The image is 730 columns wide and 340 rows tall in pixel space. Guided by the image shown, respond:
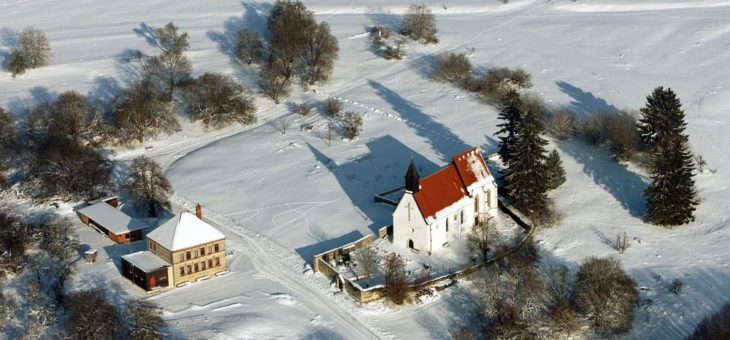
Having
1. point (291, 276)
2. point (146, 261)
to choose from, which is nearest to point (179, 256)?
point (146, 261)

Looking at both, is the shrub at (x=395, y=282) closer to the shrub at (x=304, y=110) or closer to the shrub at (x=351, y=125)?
the shrub at (x=351, y=125)

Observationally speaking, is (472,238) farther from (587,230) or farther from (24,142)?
(24,142)

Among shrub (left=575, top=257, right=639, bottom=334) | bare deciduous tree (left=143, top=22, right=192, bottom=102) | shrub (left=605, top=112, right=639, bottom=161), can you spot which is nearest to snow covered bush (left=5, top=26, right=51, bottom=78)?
bare deciduous tree (left=143, top=22, right=192, bottom=102)

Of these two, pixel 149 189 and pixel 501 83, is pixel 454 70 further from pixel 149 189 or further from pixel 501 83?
pixel 149 189

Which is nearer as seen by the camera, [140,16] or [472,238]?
[472,238]

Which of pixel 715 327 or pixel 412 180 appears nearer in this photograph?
pixel 715 327

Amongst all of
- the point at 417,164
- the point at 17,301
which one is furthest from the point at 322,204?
the point at 17,301
